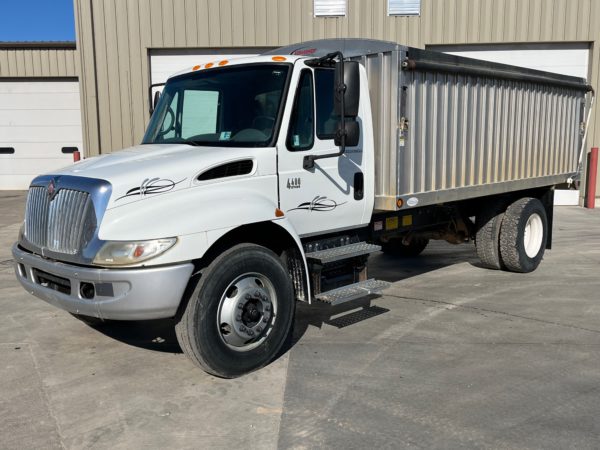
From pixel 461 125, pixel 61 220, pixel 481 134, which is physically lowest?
pixel 61 220

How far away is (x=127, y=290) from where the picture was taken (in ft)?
12.2

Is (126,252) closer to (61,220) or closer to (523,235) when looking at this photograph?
(61,220)

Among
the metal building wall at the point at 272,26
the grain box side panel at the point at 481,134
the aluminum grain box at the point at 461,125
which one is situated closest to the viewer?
the aluminum grain box at the point at 461,125

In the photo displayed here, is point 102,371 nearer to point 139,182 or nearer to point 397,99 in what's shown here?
point 139,182

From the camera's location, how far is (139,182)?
3863mm

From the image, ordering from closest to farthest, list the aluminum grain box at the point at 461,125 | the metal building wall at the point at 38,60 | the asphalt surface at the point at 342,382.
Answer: the asphalt surface at the point at 342,382 < the aluminum grain box at the point at 461,125 < the metal building wall at the point at 38,60

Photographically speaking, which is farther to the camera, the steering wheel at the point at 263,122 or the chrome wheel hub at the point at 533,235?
the chrome wheel hub at the point at 533,235

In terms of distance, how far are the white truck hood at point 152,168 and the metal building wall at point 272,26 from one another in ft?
34.6

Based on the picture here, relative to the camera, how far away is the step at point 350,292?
4812 millimetres

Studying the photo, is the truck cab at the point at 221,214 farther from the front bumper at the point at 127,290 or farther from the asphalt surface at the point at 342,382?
the asphalt surface at the point at 342,382

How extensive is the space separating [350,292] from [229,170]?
1586 mm

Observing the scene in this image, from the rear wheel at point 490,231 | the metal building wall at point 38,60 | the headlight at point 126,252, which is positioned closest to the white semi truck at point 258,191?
the headlight at point 126,252

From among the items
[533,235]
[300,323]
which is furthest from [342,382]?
[533,235]

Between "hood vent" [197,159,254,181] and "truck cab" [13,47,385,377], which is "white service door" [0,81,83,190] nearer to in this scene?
"truck cab" [13,47,385,377]
